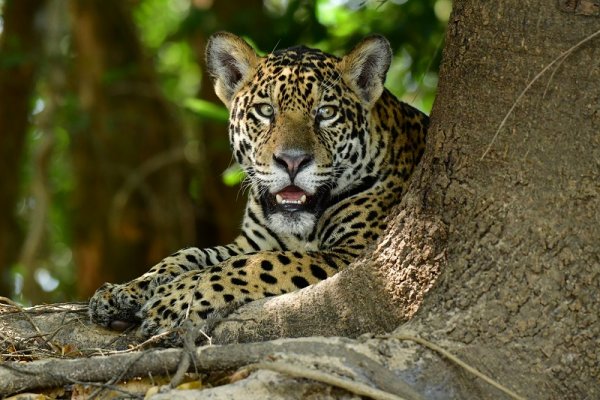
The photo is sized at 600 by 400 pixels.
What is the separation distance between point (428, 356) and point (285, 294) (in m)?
1.52

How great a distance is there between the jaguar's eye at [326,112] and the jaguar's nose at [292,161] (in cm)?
56

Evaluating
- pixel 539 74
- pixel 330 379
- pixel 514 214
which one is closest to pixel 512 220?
pixel 514 214

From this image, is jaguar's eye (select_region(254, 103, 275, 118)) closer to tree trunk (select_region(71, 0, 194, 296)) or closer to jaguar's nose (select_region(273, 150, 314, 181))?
jaguar's nose (select_region(273, 150, 314, 181))

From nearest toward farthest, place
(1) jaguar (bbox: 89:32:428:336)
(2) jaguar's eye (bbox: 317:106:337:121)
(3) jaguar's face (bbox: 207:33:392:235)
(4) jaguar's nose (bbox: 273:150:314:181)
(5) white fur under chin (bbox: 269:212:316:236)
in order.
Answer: (1) jaguar (bbox: 89:32:428:336) < (4) jaguar's nose (bbox: 273:150:314:181) < (3) jaguar's face (bbox: 207:33:392:235) < (5) white fur under chin (bbox: 269:212:316:236) < (2) jaguar's eye (bbox: 317:106:337:121)

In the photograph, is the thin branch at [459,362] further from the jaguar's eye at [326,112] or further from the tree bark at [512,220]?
the jaguar's eye at [326,112]

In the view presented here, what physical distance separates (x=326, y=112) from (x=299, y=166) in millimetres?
716

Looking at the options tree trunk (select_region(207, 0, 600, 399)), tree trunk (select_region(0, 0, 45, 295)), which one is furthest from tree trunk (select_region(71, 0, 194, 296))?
tree trunk (select_region(207, 0, 600, 399))

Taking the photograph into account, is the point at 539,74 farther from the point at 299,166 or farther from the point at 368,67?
the point at 368,67

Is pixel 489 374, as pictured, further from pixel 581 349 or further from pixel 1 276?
pixel 1 276

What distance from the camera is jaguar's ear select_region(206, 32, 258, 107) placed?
31.2 ft

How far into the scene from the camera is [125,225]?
61.5 feet

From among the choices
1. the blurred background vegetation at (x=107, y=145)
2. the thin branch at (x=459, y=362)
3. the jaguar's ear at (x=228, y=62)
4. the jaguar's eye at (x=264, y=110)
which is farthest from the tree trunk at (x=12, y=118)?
the thin branch at (x=459, y=362)

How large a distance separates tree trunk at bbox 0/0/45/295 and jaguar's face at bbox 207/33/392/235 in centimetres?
1009

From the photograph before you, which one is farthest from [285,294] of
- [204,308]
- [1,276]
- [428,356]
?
[1,276]
